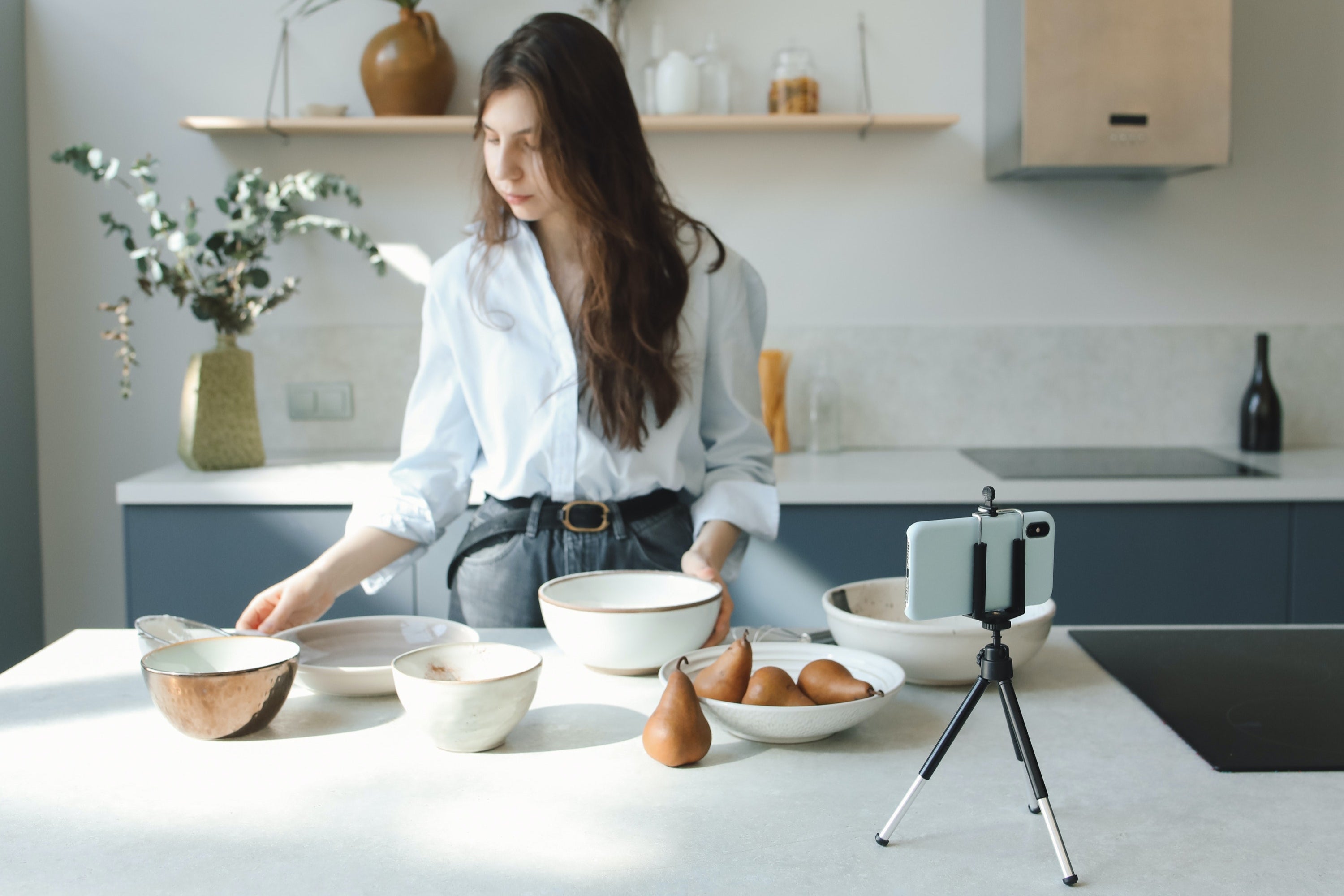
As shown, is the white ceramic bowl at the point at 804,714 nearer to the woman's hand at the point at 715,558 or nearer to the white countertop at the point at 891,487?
the woman's hand at the point at 715,558

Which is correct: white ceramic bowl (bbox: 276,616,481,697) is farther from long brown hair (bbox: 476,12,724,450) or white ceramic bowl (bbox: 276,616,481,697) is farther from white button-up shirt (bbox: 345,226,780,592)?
long brown hair (bbox: 476,12,724,450)

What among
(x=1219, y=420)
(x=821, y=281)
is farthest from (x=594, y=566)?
(x=1219, y=420)

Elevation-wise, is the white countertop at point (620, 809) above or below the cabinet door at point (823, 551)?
above

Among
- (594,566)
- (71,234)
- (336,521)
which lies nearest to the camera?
(594,566)

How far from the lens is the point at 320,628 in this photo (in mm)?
1095

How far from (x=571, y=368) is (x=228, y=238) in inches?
50.6

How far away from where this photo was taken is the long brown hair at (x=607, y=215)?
1.38m

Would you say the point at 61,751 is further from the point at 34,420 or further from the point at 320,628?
the point at 34,420

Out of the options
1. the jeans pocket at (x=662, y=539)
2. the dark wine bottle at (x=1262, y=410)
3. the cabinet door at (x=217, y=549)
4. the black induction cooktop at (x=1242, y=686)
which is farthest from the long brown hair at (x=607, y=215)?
the dark wine bottle at (x=1262, y=410)

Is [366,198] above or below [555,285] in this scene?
above

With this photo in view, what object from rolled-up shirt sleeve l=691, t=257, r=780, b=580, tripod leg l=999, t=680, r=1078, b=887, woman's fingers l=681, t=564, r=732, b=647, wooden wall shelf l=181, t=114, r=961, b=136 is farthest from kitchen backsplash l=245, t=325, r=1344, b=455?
tripod leg l=999, t=680, r=1078, b=887

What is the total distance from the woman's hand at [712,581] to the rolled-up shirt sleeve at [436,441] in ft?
1.13

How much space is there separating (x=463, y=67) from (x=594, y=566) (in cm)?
167

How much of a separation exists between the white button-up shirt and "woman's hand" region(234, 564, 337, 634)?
0.26m
